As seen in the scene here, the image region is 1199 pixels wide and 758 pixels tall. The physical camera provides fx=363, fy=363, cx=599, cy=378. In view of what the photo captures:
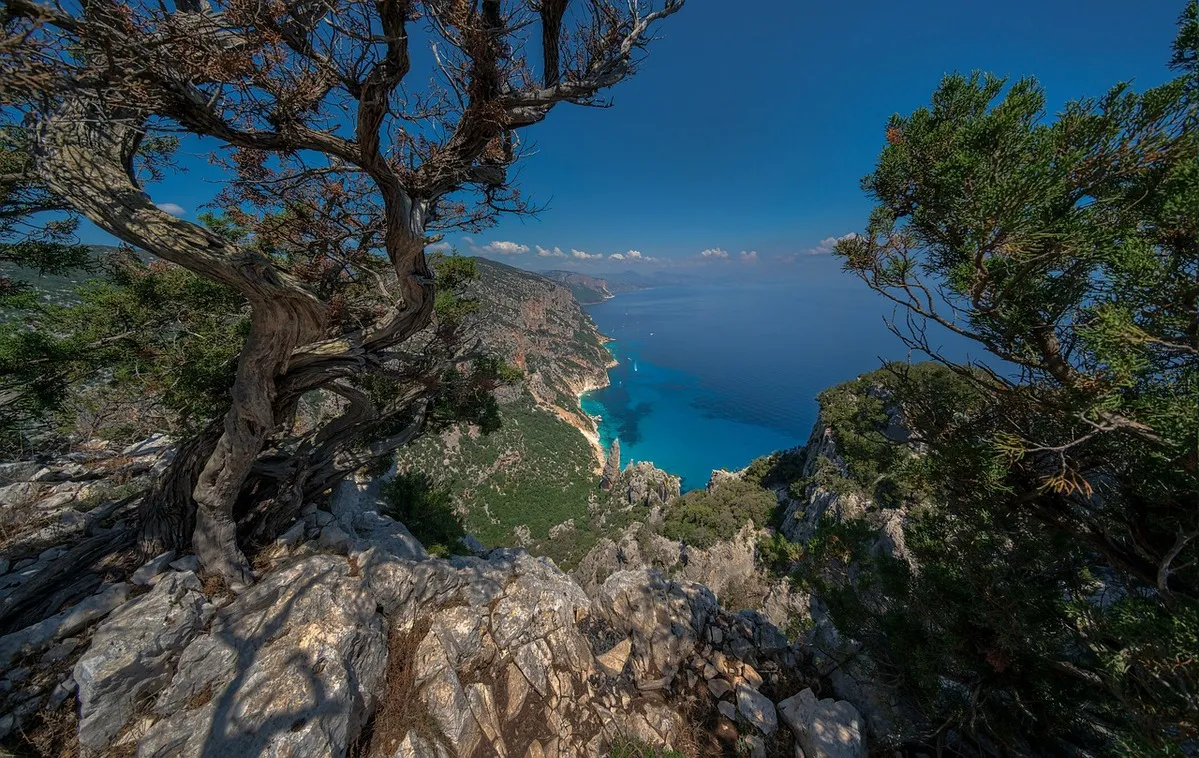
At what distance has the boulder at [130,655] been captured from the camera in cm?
287

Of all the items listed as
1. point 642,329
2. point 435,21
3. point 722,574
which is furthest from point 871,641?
point 642,329

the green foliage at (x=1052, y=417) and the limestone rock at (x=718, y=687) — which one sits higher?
the green foliage at (x=1052, y=417)

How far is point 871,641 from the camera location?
14.1 ft

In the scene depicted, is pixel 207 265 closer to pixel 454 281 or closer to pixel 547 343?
pixel 454 281

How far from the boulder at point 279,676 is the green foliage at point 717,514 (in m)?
→ 19.5

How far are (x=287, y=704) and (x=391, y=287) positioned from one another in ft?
18.9

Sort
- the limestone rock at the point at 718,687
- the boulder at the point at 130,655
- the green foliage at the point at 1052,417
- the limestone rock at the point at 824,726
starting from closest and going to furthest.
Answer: the green foliage at the point at 1052,417 → the boulder at the point at 130,655 → the limestone rock at the point at 824,726 → the limestone rock at the point at 718,687

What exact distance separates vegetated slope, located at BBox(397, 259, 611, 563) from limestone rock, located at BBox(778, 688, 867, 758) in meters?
6.94

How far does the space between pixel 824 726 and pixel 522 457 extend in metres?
39.0

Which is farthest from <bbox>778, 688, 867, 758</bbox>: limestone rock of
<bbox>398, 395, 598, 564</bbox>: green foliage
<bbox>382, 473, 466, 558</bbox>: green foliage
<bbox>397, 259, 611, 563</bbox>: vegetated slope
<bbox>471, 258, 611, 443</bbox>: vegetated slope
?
<bbox>471, 258, 611, 443</bbox>: vegetated slope

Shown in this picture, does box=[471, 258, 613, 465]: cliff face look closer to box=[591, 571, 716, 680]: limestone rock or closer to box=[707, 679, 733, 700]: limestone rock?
box=[591, 571, 716, 680]: limestone rock

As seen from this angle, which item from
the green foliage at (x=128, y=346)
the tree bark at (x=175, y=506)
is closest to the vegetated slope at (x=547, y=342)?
the green foliage at (x=128, y=346)

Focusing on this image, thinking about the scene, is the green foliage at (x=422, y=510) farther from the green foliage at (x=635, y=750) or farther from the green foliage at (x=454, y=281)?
the green foliage at (x=635, y=750)

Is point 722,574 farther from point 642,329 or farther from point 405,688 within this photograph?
point 642,329
